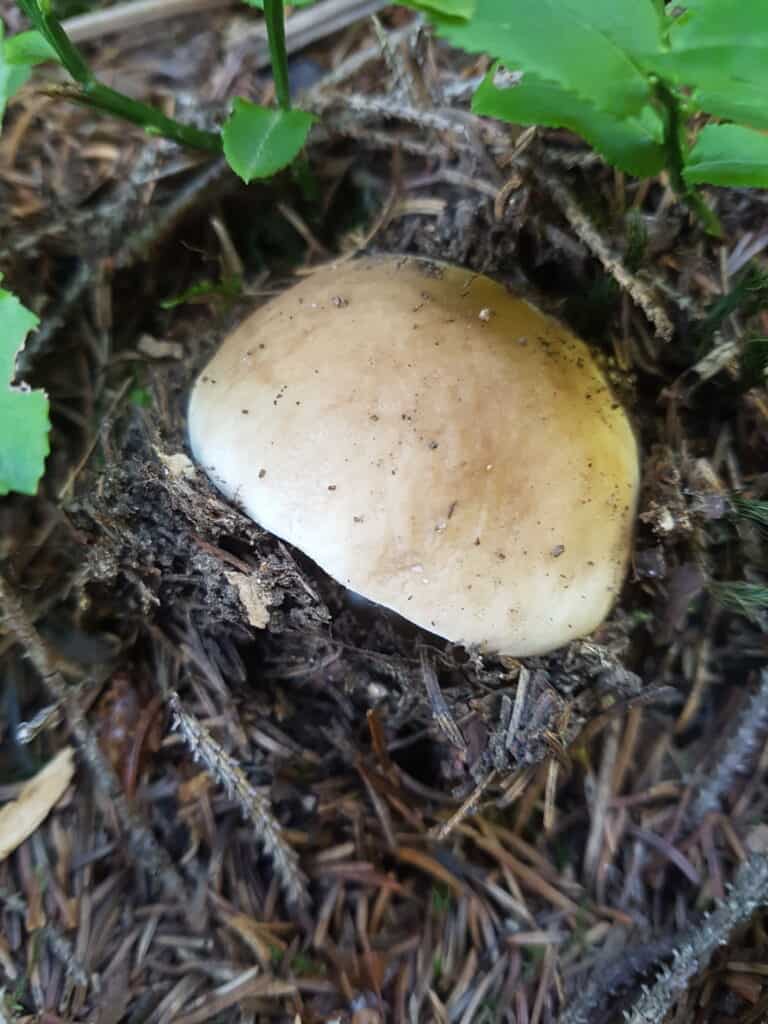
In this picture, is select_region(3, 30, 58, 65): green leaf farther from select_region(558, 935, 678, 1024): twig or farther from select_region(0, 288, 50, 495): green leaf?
select_region(558, 935, 678, 1024): twig

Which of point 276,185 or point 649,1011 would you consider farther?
point 276,185

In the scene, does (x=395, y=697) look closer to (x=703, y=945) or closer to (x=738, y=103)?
(x=703, y=945)

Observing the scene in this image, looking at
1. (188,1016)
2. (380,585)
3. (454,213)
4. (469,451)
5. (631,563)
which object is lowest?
(188,1016)

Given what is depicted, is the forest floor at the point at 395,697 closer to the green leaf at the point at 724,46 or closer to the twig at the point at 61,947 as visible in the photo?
the twig at the point at 61,947

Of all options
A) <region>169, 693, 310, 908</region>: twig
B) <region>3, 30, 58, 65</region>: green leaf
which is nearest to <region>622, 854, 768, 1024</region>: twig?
<region>169, 693, 310, 908</region>: twig

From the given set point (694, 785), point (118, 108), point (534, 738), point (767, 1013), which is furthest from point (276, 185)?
point (767, 1013)

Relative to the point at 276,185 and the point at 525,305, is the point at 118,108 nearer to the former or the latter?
the point at 276,185

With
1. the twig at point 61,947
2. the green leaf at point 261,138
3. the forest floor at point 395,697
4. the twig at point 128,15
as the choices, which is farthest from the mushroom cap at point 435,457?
the twig at point 128,15
